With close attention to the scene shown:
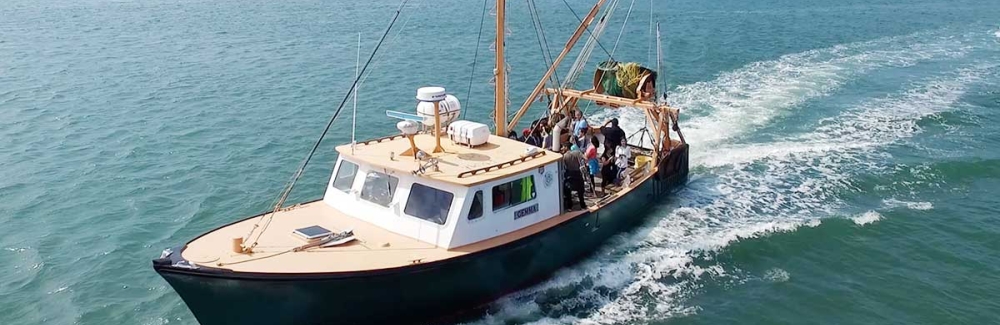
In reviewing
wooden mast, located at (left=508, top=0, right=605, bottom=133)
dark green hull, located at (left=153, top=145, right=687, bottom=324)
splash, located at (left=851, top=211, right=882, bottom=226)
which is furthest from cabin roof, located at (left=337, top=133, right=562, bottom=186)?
splash, located at (left=851, top=211, right=882, bottom=226)

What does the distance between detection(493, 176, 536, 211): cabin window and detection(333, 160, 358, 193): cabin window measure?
8.17 ft

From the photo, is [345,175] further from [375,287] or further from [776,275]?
[776,275]

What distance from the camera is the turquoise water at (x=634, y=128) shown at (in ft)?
43.8

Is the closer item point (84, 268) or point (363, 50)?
point (84, 268)

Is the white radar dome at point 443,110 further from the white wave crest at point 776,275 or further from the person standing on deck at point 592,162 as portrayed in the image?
the white wave crest at point 776,275

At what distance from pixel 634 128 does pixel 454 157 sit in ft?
36.9

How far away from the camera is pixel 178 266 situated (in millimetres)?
9914

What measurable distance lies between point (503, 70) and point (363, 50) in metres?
22.1

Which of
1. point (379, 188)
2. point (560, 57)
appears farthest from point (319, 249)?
point (560, 57)

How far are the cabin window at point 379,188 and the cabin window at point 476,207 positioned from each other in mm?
1324

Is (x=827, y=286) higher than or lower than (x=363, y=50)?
lower

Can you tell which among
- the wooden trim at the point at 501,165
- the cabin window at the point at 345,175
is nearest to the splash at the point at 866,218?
the wooden trim at the point at 501,165

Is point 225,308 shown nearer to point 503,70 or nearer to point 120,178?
point 503,70

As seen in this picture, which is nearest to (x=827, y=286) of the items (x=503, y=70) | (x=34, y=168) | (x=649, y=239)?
(x=649, y=239)
